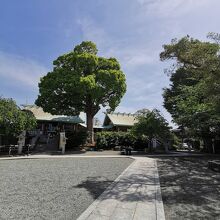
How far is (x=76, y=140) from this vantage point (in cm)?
2853

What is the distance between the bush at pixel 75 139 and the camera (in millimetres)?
28484

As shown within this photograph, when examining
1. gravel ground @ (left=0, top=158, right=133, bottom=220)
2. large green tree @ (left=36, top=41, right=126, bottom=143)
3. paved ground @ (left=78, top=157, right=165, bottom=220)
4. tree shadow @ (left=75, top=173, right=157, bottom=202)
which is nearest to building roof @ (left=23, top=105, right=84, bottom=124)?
large green tree @ (left=36, top=41, right=126, bottom=143)

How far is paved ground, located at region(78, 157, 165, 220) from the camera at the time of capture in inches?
217

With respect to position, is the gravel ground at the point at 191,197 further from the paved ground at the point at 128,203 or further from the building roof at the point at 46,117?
the building roof at the point at 46,117

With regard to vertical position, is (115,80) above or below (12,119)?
above

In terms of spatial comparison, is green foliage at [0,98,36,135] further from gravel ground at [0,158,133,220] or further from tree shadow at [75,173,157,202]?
tree shadow at [75,173,157,202]

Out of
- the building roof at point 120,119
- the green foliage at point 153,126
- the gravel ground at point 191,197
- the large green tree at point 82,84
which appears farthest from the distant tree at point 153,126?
the gravel ground at point 191,197

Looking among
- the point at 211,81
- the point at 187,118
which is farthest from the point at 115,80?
the point at 211,81

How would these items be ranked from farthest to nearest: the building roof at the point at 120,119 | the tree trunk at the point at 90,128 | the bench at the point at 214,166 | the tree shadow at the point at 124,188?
the building roof at the point at 120,119, the tree trunk at the point at 90,128, the bench at the point at 214,166, the tree shadow at the point at 124,188

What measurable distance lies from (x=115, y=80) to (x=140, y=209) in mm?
24178

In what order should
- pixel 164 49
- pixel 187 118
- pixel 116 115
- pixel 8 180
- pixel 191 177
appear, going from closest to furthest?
pixel 8 180 < pixel 191 177 < pixel 164 49 < pixel 187 118 < pixel 116 115

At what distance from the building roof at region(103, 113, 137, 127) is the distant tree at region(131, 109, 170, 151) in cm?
1201

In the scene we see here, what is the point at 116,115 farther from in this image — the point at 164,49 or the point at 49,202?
the point at 49,202

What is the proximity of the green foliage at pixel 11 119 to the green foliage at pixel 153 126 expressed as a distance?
11.3 meters
